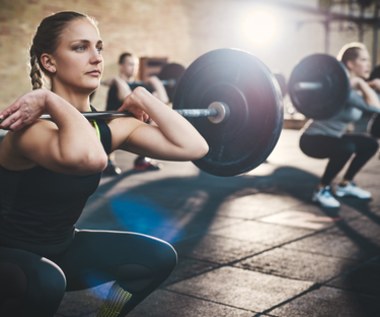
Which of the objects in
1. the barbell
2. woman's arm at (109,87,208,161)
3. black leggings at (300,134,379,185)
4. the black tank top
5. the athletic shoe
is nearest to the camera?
the black tank top

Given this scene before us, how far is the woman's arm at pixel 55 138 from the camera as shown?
1628mm

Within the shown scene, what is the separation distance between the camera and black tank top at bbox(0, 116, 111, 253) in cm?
175

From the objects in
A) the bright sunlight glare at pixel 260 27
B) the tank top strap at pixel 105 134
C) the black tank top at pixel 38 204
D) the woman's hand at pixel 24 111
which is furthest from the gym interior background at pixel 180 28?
the woman's hand at pixel 24 111

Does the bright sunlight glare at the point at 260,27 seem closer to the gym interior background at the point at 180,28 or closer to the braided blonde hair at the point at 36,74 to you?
the gym interior background at the point at 180,28

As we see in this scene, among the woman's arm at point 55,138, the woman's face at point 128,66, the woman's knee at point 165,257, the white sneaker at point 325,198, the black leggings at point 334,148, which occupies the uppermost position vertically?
the woman's arm at point 55,138

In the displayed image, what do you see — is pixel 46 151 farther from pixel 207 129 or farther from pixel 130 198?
pixel 130 198

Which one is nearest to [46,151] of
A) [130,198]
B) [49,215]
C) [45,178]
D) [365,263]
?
[45,178]

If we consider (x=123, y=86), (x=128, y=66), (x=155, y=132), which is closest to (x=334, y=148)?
(x=123, y=86)

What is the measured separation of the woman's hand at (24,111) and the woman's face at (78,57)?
23 cm

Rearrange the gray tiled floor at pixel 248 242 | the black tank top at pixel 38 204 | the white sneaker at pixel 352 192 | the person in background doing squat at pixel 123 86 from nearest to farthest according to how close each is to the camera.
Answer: the black tank top at pixel 38 204 < the gray tiled floor at pixel 248 242 < the white sneaker at pixel 352 192 < the person in background doing squat at pixel 123 86

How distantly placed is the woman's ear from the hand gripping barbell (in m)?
0.61

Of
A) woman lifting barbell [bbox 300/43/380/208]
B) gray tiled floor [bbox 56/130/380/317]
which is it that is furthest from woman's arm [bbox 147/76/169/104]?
woman lifting barbell [bbox 300/43/380/208]

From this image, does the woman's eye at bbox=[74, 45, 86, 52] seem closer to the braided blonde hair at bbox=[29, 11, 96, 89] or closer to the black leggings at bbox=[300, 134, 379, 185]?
the braided blonde hair at bbox=[29, 11, 96, 89]

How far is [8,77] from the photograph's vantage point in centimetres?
926
